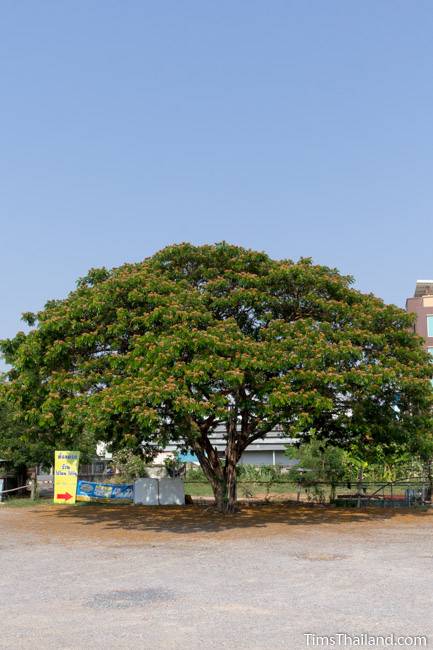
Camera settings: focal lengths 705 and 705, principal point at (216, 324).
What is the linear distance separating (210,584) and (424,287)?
2176 inches

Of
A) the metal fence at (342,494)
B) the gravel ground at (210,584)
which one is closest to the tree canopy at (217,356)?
the gravel ground at (210,584)

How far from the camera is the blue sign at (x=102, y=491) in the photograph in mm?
37000

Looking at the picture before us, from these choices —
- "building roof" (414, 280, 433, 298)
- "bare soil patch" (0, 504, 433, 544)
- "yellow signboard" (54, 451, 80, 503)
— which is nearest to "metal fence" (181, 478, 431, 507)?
"bare soil patch" (0, 504, 433, 544)

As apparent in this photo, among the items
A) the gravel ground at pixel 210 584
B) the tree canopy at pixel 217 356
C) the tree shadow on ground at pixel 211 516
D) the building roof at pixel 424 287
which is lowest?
the tree shadow on ground at pixel 211 516

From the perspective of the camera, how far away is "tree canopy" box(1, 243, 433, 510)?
21.3 m

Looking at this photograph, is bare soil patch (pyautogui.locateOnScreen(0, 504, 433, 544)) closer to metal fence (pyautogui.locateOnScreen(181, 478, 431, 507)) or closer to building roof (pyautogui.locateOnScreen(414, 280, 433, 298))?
metal fence (pyautogui.locateOnScreen(181, 478, 431, 507))

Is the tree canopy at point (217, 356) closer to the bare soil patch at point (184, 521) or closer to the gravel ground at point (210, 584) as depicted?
the bare soil patch at point (184, 521)

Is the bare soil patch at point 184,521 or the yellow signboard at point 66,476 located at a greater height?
the yellow signboard at point 66,476

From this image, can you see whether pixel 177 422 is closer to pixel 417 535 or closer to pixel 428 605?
pixel 417 535

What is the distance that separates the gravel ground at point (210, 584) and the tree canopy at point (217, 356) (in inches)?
138

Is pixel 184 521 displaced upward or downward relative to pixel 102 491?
downward

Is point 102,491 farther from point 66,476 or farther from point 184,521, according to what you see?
point 184,521

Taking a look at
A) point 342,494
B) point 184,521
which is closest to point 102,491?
point 184,521

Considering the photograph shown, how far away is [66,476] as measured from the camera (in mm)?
35781
